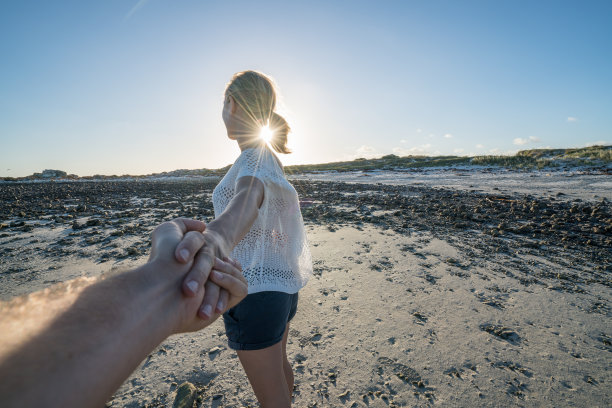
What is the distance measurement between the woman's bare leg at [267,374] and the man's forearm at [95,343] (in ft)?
2.82

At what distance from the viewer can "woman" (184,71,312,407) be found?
1.57 m

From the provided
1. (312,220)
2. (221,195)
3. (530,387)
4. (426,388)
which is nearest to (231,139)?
(221,195)

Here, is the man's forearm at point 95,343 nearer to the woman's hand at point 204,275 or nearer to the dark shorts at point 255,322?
the woman's hand at point 204,275

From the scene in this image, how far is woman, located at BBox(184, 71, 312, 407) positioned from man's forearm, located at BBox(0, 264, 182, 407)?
54 centimetres

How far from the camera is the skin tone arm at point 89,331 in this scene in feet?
1.69

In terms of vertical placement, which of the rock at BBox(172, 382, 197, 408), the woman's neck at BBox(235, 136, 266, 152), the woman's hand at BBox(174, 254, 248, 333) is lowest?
the rock at BBox(172, 382, 197, 408)

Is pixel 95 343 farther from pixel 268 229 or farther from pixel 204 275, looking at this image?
pixel 268 229

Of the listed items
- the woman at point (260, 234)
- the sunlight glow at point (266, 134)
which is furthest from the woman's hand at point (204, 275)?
the sunlight glow at point (266, 134)

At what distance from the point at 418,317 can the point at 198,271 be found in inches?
124

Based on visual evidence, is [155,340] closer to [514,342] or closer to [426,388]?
[426,388]

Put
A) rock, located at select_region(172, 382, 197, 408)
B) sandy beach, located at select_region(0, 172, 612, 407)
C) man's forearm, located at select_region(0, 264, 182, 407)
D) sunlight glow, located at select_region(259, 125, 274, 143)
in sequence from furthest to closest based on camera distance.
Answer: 1. sandy beach, located at select_region(0, 172, 612, 407)
2. rock, located at select_region(172, 382, 197, 408)
3. sunlight glow, located at select_region(259, 125, 274, 143)
4. man's forearm, located at select_region(0, 264, 182, 407)

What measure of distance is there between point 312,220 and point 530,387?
6444 mm

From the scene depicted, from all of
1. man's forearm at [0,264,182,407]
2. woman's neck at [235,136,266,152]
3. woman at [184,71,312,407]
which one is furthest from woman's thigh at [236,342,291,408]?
woman's neck at [235,136,266,152]

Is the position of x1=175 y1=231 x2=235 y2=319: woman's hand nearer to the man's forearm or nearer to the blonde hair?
the man's forearm
